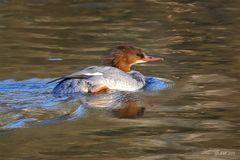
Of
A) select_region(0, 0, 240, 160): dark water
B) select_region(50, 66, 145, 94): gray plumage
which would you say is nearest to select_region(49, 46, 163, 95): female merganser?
select_region(50, 66, 145, 94): gray plumage

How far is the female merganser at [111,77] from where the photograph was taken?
9961 millimetres

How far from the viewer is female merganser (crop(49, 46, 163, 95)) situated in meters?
9.96

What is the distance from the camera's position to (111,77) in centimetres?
1027

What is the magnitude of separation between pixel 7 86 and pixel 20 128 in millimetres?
2332

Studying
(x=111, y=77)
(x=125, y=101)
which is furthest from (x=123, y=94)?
(x=125, y=101)

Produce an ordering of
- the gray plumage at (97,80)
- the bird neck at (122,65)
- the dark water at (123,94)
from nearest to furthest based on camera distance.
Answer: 1. the dark water at (123,94)
2. the gray plumage at (97,80)
3. the bird neck at (122,65)

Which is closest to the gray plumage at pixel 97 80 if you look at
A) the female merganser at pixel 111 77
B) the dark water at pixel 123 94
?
the female merganser at pixel 111 77

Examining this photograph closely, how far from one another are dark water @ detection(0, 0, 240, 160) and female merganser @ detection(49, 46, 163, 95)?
25 cm

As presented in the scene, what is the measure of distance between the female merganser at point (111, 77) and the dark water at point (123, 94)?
245 mm

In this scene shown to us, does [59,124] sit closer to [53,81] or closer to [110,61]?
[53,81]

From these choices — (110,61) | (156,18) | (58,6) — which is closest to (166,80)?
(110,61)

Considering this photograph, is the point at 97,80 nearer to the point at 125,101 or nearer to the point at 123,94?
the point at 123,94

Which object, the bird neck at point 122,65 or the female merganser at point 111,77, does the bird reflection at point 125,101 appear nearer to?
the female merganser at point 111,77

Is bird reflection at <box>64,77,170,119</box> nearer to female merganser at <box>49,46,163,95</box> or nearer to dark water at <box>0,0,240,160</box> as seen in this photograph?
dark water at <box>0,0,240,160</box>
